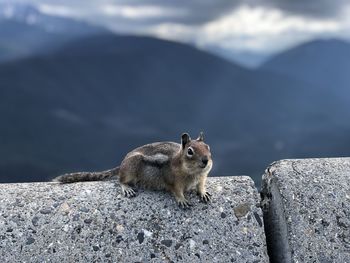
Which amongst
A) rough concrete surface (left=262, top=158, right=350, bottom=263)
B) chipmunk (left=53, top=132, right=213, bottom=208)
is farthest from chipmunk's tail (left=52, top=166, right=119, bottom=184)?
rough concrete surface (left=262, top=158, right=350, bottom=263)

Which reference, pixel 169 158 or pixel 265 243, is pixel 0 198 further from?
pixel 265 243

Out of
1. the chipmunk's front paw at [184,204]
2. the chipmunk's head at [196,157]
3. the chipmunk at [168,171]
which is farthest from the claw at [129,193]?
the chipmunk's head at [196,157]

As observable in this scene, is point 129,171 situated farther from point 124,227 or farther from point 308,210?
point 308,210

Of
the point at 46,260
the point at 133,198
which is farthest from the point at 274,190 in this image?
the point at 46,260

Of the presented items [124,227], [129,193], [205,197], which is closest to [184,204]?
[205,197]

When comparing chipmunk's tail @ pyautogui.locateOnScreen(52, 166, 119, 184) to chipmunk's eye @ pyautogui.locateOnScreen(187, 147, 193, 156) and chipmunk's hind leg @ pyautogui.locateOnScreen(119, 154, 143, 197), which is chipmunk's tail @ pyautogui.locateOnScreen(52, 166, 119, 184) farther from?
chipmunk's eye @ pyautogui.locateOnScreen(187, 147, 193, 156)

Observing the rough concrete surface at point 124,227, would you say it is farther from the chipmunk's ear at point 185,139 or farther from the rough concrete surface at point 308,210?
the chipmunk's ear at point 185,139

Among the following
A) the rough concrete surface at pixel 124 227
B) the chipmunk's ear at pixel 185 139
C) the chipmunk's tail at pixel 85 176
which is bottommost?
the rough concrete surface at pixel 124 227
